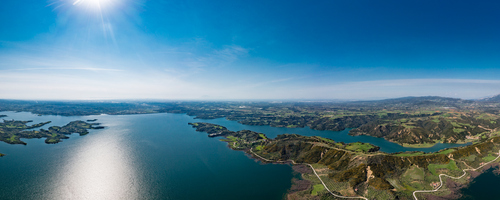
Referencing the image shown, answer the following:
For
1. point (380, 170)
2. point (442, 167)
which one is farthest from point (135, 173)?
point (442, 167)

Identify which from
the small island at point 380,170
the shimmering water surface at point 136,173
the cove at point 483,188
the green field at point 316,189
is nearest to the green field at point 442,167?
the small island at point 380,170

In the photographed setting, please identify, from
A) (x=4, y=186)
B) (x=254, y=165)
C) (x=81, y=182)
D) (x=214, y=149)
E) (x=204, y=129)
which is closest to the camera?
(x=4, y=186)

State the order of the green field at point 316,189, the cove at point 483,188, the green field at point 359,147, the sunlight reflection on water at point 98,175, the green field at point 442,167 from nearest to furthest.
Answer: the cove at point 483,188 < the green field at point 316,189 < the sunlight reflection on water at point 98,175 < the green field at point 442,167 < the green field at point 359,147

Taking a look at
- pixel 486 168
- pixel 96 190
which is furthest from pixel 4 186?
pixel 486 168

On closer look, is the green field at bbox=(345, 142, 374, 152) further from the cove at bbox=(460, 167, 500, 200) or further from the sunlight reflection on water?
the sunlight reflection on water

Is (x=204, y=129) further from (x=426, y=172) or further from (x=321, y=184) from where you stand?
(x=426, y=172)

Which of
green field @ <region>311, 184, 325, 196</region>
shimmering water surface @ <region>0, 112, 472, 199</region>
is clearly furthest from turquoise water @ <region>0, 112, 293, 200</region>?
green field @ <region>311, 184, 325, 196</region>

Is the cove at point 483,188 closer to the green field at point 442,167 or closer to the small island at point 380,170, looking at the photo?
the small island at point 380,170

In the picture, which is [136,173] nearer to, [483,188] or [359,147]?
[359,147]
